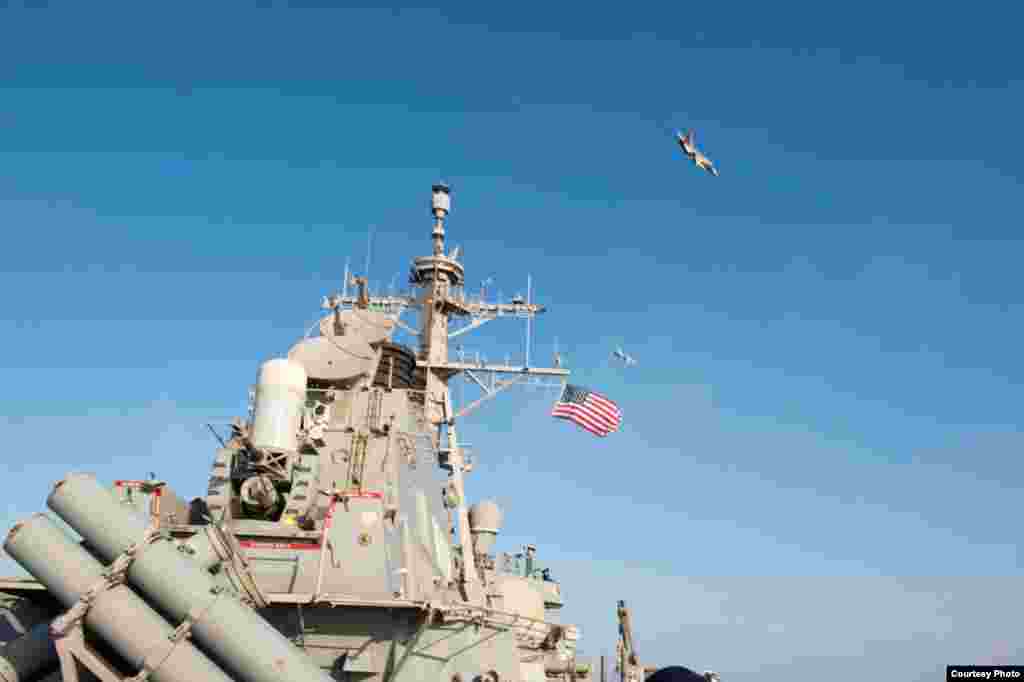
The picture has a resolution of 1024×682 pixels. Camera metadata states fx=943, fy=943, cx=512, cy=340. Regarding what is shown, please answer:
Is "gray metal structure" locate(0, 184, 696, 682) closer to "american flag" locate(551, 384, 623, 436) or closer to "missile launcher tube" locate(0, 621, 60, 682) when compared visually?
"missile launcher tube" locate(0, 621, 60, 682)

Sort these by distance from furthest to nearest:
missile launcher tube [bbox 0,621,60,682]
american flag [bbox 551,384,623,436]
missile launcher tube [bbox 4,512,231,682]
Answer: american flag [bbox 551,384,623,436] → missile launcher tube [bbox 0,621,60,682] → missile launcher tube [bbox 4,512,231,682]

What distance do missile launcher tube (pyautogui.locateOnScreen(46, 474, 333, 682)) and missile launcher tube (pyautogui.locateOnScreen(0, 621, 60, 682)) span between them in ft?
4.99

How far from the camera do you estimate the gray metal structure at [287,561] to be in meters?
9.80

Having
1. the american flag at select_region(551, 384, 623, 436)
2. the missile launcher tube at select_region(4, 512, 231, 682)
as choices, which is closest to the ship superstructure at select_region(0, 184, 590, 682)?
the missile launcher tube at select_region(4, 512, 231, 682)

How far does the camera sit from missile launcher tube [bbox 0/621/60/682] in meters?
10.8

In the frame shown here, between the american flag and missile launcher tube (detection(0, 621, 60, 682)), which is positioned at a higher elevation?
the american flag

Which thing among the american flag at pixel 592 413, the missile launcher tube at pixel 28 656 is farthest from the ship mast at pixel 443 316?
the missile launcher tube at pixel 28 656

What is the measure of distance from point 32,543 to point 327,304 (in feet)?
43.7

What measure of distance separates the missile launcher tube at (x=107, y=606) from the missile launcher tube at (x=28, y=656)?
3.44 feet

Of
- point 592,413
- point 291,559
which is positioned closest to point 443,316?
point 592,413

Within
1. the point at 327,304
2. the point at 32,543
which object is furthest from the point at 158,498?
the point at 327,304

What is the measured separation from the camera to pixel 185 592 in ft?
32.1

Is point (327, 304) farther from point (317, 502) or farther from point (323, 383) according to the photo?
point (317, 502)

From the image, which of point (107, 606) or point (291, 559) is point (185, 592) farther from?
point (291, 559)
